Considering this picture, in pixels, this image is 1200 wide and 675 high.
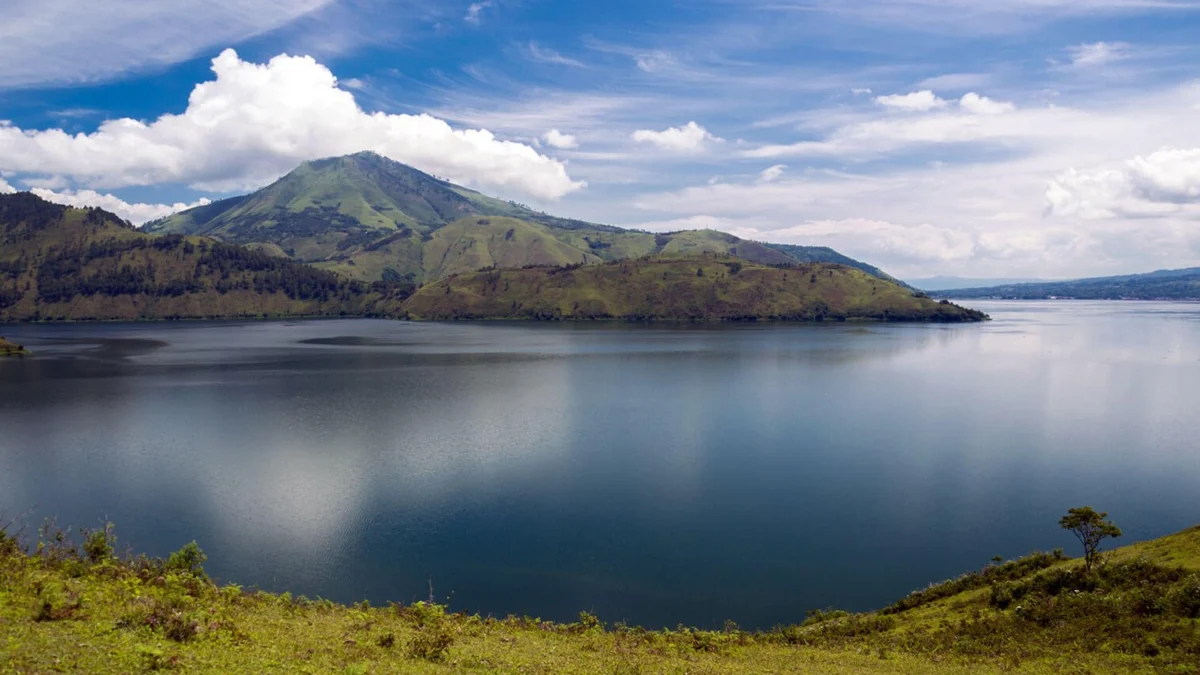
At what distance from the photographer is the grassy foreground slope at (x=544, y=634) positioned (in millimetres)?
17406

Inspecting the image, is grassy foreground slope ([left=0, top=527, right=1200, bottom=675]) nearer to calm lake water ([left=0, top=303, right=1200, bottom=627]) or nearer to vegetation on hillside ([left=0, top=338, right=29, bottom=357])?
calm lake water ([left=0, top=303, right=1200, bottom=627])

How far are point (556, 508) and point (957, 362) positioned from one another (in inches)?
4942

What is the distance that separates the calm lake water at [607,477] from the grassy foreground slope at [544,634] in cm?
753

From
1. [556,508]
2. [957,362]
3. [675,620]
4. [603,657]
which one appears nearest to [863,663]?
[603,657]

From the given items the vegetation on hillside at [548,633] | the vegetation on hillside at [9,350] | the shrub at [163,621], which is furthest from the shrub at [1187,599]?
the vegetation on hillside at [9,350]

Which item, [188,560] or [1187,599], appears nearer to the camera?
[1187,599]

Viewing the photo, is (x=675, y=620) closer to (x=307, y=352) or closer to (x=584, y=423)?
(x=584, y=423)

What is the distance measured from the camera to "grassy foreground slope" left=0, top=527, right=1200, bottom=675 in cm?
1741

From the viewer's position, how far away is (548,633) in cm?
2600

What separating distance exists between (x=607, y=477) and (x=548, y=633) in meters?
30.0

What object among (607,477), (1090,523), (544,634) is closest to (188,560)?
(544,634)

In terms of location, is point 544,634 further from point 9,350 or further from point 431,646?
point 9,350

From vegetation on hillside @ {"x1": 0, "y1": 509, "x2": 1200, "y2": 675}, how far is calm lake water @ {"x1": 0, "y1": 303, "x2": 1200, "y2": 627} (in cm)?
754

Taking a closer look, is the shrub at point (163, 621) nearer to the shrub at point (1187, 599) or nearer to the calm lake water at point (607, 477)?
the calm lake water at point (607, 477)
